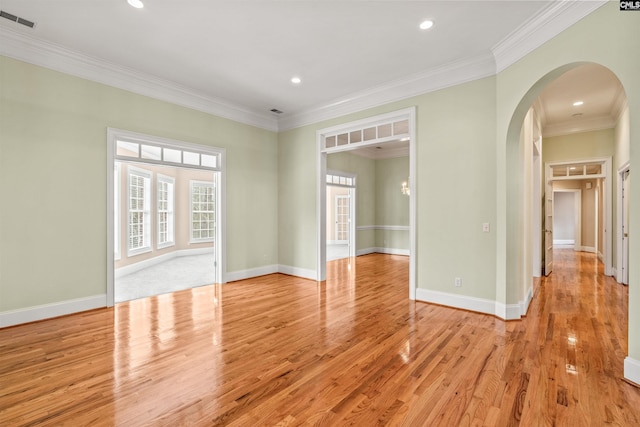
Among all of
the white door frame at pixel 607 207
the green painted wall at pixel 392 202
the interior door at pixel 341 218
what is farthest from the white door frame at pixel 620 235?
the interior door at pixel 341 218

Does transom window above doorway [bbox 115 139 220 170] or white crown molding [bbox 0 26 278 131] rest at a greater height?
white crown molding [bbox 0 26 278 131]

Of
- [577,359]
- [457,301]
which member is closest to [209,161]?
[457,301]

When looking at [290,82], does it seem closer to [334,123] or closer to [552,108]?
[334,123]

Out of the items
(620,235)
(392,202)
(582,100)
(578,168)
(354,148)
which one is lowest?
(620,235)

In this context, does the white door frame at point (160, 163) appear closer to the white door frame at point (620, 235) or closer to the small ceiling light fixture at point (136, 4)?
the small ceiling light fixture at point (136, 4)

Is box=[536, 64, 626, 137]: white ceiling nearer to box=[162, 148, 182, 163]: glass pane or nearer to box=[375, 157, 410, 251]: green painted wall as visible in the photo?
box=[375, 157, 410, 251]: green painted wall

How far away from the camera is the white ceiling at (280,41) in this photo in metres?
2.87

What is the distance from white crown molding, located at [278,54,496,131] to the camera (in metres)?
3.79

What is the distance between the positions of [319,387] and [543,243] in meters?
6.02

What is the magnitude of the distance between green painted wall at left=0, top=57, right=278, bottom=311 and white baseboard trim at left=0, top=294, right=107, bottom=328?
57 mm

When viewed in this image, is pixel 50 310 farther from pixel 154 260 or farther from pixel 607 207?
pixel 607 207

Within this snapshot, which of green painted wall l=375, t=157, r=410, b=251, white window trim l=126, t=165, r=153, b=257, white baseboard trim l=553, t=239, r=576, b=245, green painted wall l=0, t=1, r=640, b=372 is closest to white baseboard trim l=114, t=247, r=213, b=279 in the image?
white window trim l=126, t=165, r=153, b=257

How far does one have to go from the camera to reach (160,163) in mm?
4633

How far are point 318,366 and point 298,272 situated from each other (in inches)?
141
